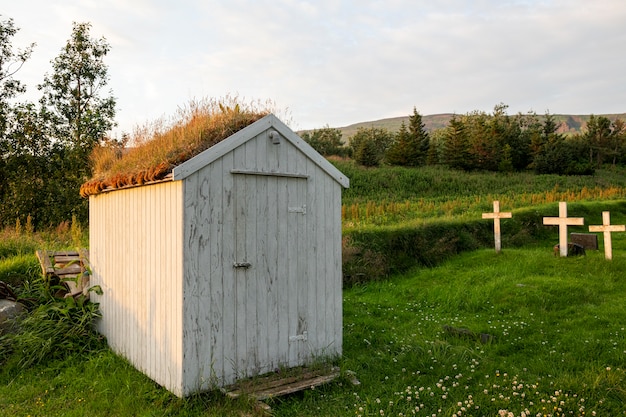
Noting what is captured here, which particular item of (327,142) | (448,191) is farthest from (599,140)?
(448,191)

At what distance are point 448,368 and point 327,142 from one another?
4488cm

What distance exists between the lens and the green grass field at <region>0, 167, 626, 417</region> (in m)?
4.92

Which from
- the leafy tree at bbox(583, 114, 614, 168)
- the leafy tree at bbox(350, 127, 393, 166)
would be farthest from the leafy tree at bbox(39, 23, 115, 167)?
the leafy tree at bbox(583, 114, 614, 168)

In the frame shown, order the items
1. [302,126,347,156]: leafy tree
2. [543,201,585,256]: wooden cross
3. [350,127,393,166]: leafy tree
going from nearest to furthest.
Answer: [543,201,585,256]: wooden cross < [350,127,393,166]: leafy tree < [302,126,347,156]: leafy tree

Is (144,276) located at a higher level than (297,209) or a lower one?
lower

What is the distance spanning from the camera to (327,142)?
49812 mm

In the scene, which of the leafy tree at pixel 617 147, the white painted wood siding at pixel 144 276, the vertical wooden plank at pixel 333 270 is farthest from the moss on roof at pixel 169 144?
the leafy tree at pixel 617 147

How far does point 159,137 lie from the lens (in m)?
6.56

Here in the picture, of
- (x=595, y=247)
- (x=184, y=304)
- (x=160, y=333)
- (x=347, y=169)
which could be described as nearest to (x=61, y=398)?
(x=160, y=333)

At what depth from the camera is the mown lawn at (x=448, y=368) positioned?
4910 mm

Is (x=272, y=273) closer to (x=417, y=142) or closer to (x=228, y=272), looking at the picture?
(x=228, y=272)

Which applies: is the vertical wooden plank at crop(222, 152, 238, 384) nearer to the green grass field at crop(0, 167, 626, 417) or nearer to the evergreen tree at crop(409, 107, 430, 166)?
the green grass field at crop(0, 167, 626, 417)

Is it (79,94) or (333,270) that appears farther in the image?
(79,94)

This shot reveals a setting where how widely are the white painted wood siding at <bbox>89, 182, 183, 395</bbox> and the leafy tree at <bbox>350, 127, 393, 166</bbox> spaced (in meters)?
31.9
